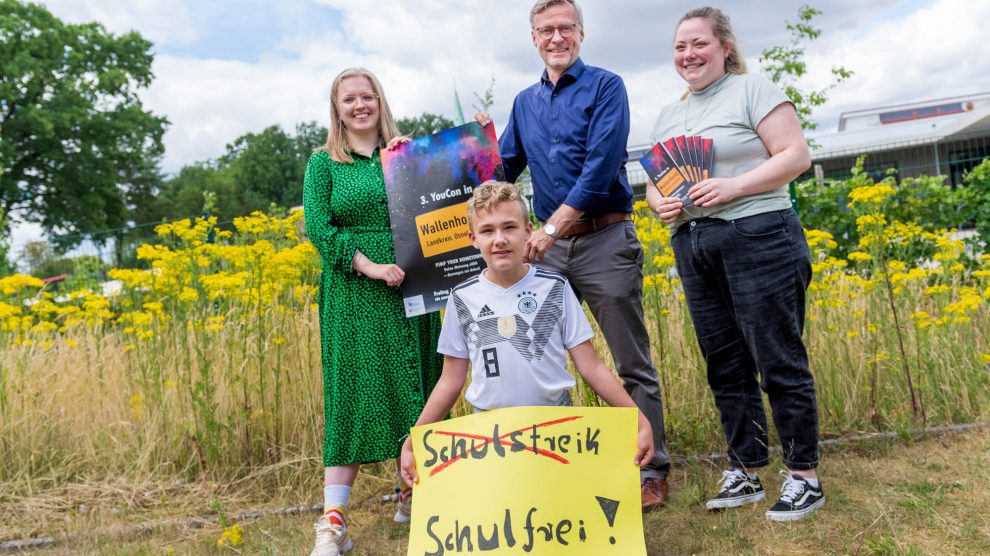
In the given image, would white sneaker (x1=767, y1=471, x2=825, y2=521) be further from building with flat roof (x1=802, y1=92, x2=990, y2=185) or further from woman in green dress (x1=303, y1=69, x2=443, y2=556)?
building with flat roof (x1=802, y1=92, x2=990, y2=185)

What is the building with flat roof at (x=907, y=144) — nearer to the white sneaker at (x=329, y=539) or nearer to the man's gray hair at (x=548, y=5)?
the man's gray hair at (x=548, y=5)

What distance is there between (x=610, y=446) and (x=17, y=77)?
3276 centimetres

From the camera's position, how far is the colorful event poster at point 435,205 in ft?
11.1

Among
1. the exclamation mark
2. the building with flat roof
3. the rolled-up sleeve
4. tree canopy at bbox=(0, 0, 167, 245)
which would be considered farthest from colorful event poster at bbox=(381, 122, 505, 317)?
tree canopy at bbox=(0, 0, 167, 245)

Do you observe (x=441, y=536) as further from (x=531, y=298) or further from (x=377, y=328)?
(x=377, y=328)

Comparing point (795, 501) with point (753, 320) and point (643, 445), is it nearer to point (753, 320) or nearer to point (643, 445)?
point (753, 320)

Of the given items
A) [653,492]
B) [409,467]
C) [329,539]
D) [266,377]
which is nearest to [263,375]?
[266,377]

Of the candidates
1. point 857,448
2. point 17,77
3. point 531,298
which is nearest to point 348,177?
point 531,298

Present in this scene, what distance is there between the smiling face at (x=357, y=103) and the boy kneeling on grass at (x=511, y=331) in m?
0.97

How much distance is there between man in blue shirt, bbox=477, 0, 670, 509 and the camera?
340 centimetres

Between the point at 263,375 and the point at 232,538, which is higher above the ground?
the point at 263,375

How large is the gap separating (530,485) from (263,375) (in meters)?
2.44

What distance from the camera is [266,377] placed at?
458cm

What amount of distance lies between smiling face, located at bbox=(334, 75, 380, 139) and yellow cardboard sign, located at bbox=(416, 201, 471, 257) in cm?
51
